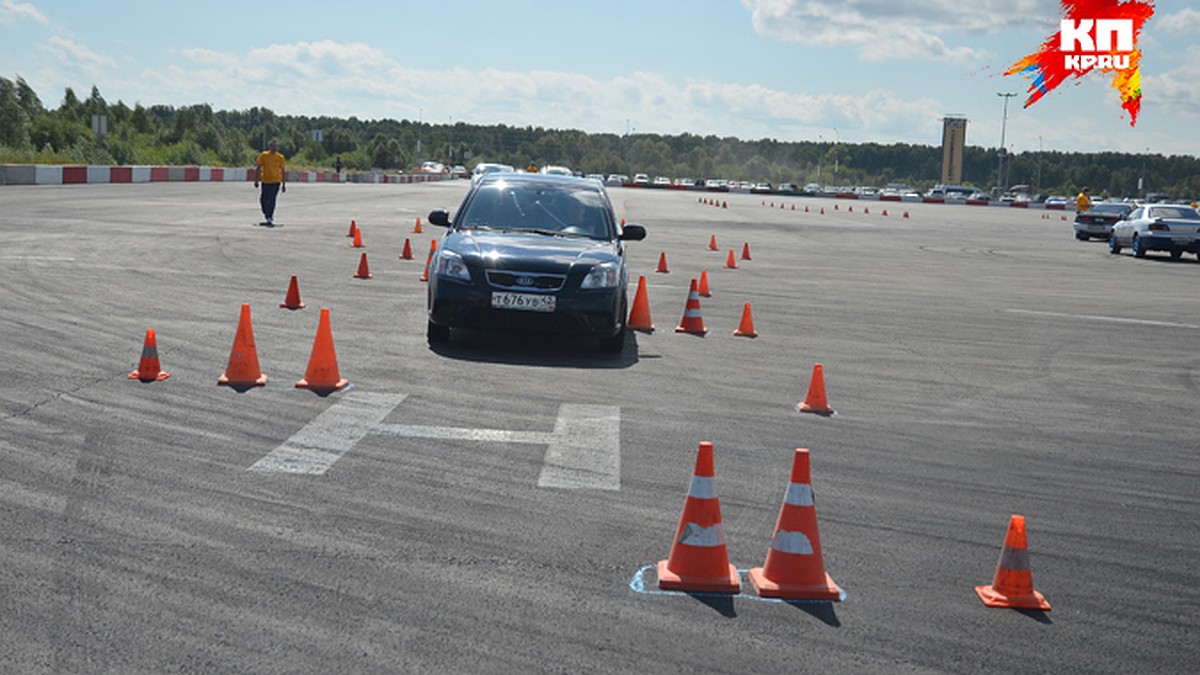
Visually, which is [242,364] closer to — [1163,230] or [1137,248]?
[1163,230]

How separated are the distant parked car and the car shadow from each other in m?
34.3

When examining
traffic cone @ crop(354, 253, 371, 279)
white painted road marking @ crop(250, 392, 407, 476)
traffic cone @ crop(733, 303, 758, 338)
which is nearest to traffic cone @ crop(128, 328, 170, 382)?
white painted road marking @ crop(250, 392, 407, 476)

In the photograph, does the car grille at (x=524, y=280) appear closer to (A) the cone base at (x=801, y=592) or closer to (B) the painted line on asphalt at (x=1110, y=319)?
(A) the cone base at (x=801, y=592)

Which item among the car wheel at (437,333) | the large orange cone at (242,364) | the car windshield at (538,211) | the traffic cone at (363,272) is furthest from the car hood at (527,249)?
the traffic cone at (363,272)

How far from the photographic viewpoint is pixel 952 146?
490ft

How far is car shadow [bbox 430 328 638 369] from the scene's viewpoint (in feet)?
37.8

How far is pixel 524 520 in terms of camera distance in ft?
20.6

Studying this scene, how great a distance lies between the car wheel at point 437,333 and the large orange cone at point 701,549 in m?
6.73

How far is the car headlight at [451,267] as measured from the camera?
11.6 meters

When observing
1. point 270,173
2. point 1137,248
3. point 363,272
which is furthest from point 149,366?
point 1137,248

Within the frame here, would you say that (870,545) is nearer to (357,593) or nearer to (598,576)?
(598,576)

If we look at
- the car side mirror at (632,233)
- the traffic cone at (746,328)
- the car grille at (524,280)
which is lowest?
the traffic cone at (746,328)

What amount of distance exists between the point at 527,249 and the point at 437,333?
112 cm

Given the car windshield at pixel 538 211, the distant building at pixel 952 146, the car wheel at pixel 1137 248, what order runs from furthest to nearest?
the distant building at pixel 952 146 < the car wheel at pixel 1137 248 < the car windshield at pixel 538 211
